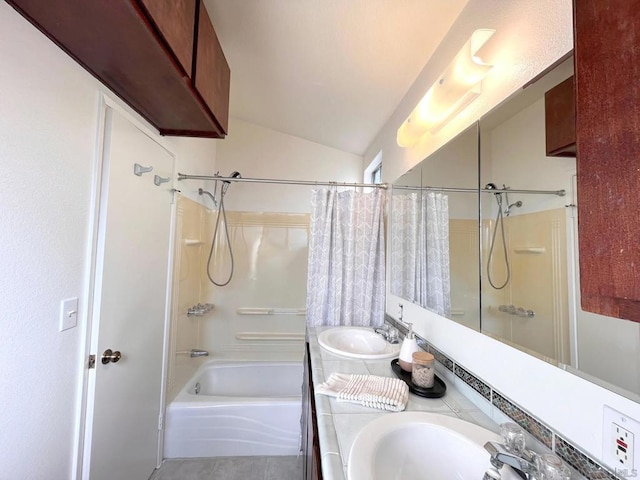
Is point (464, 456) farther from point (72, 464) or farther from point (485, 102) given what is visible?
point (72, 464)

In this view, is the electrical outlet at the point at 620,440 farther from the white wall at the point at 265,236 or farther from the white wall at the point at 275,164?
the white wall at the point at 275,164

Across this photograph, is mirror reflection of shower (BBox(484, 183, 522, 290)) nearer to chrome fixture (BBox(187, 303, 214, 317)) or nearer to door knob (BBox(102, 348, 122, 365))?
door knob (BBox(102, 348, 122, 365))

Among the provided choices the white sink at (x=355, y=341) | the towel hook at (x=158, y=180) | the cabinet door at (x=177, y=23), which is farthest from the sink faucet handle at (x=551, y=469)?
the towel hook at (x=158, y=180)

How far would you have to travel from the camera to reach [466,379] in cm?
107

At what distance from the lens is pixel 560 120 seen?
0.77 meters

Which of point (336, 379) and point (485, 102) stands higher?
point (485, 102)

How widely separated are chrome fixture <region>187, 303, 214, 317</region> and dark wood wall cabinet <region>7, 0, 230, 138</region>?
1.58m

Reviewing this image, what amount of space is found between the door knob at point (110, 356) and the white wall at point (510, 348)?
1540 millimetres

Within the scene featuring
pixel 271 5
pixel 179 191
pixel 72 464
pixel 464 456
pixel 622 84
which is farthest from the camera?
pixel 179 191

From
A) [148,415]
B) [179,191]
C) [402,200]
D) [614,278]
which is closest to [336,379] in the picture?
[614,278]

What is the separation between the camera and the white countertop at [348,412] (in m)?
0.75

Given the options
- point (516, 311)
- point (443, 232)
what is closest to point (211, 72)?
point (443, 232)

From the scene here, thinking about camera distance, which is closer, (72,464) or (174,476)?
(72,464)

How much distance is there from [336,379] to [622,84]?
1.17m
